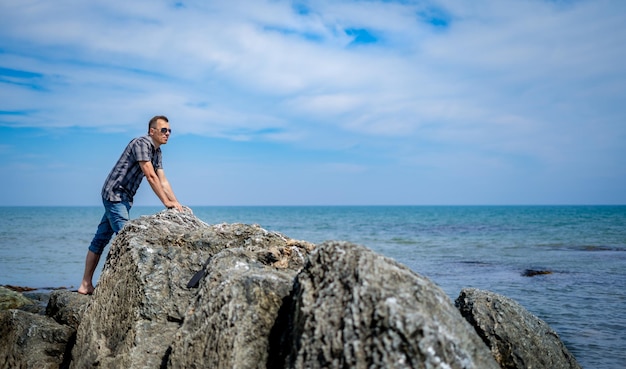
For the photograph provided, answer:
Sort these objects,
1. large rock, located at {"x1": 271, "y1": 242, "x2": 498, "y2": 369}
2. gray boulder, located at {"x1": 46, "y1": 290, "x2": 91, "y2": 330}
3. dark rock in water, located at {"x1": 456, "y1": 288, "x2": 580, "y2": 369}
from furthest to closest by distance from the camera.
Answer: gray boulder, located at {"x1": 46, "y1": 290, "x2": 91, "y2": 330}, dark rock in water, located at {"x1": 456, "y1": 288, "x2": 580, "y2": 369}, large rock, located at {"x1": 271, "y1": 242, "x2": 498, "y2": 369}

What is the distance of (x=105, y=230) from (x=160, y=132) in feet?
5.32

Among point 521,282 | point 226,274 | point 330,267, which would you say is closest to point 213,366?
point 226,274

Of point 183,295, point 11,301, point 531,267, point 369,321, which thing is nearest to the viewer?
point 369,321

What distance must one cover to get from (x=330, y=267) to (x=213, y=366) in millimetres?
1098

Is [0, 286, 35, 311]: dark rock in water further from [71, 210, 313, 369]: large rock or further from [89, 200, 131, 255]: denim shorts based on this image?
[71, 210, 313, 369]: large rock

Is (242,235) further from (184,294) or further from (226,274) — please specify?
(226,274)

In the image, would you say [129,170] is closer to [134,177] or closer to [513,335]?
[134,177]

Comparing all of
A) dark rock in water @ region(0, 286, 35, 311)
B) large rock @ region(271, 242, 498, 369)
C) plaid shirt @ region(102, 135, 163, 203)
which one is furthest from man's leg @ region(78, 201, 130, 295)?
large rock @ region(271, 242, 498, 369)

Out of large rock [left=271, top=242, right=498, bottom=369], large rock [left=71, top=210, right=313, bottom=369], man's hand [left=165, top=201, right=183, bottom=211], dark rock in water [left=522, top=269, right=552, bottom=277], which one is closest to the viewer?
large rock [left=271, top=242, right=498, bottom=369]

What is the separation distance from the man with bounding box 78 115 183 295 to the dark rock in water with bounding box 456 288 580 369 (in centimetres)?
402

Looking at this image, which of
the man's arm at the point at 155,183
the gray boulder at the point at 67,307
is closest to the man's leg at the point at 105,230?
the gray boulder at the point at 67,307

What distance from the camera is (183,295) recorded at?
523cm

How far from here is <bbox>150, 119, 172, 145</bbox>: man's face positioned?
752 centimetres

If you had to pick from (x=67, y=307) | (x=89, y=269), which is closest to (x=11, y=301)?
(x=89, y=269)
